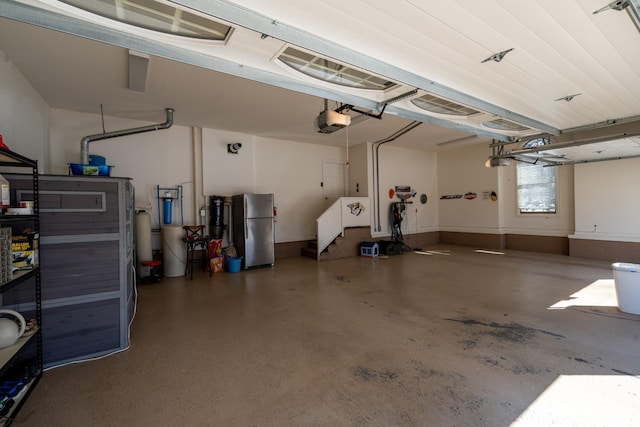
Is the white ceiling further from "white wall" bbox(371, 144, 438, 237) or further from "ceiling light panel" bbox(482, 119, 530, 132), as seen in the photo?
"white wall" bbox(371, 144, 438, 237)

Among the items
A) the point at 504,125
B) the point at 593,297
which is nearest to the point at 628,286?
the point at 593,297

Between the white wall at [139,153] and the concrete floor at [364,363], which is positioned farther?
the white wall at [139,153]

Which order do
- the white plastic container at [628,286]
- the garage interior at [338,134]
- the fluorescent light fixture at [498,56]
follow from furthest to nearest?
the white plastic container at [628,286]
the fluorescent light fixture at [498,56]
the garage interior at [338,134]

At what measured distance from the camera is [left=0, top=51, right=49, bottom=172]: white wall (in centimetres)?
321

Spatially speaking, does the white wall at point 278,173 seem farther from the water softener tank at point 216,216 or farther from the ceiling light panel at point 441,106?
the ceiling light panel at point 441,106

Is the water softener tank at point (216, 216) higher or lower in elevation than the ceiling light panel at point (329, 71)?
lower

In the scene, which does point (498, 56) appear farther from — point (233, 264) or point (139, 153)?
point (139, 153)

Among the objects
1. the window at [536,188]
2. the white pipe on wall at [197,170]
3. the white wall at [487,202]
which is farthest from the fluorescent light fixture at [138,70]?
the window at [536,188]

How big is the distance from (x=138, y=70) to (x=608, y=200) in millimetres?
9090

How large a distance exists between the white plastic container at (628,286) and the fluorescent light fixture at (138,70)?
6.02 metres

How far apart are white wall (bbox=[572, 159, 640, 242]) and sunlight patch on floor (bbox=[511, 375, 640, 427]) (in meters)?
5.73

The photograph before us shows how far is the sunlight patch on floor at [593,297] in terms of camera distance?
146 inches

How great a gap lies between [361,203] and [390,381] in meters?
5.96

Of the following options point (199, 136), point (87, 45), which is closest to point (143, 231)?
point (199, 136)
